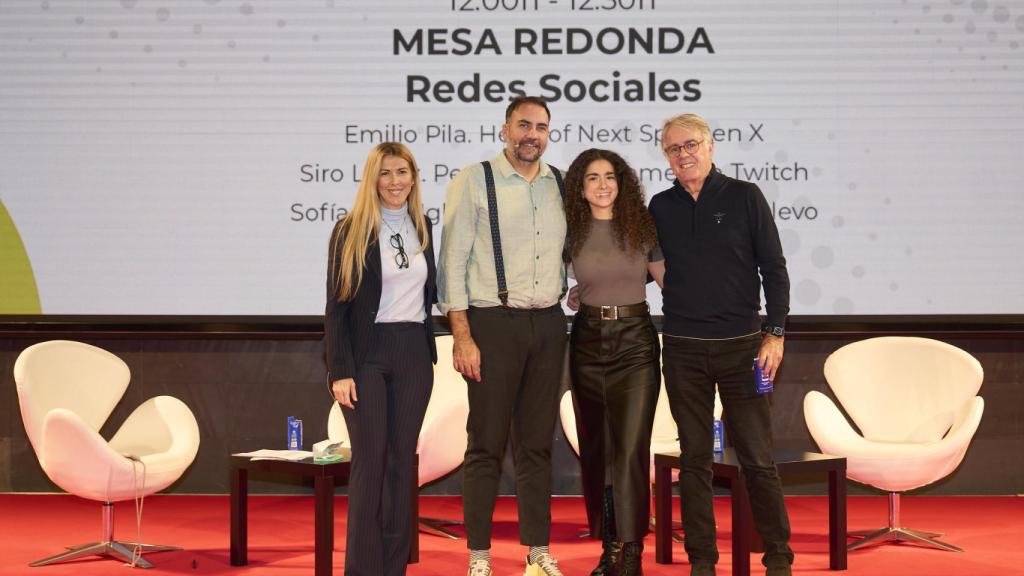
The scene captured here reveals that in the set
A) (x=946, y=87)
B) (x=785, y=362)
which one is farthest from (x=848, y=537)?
(x=946, y=87)

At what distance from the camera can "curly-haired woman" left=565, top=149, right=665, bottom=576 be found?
138 inches

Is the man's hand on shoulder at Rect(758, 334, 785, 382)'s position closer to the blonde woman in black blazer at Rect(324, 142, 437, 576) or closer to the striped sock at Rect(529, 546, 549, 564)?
the striped sock at Rect(529, 546, 549, 564)

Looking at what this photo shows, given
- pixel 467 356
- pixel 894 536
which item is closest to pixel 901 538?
pixel 894 536

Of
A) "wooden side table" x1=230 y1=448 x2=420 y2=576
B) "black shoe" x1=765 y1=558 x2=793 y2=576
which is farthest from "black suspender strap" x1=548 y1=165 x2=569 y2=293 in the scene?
"black shoe" x1=765 y1=558 x2=793 y2=576

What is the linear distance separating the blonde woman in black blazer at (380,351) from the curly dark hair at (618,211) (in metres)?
0.54

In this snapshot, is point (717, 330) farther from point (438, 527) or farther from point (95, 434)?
point (95, 434)

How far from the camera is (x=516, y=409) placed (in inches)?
143

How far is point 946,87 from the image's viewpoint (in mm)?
5516

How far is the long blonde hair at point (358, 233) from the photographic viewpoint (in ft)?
10.9

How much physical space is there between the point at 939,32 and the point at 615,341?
323 cm

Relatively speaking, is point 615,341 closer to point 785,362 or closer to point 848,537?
point 848,537

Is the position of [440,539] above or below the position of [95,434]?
below

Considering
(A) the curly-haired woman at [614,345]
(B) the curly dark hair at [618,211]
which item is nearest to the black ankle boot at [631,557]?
(A) the curly-haired woman at [614,345]

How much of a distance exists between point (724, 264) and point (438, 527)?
7.25 ft
